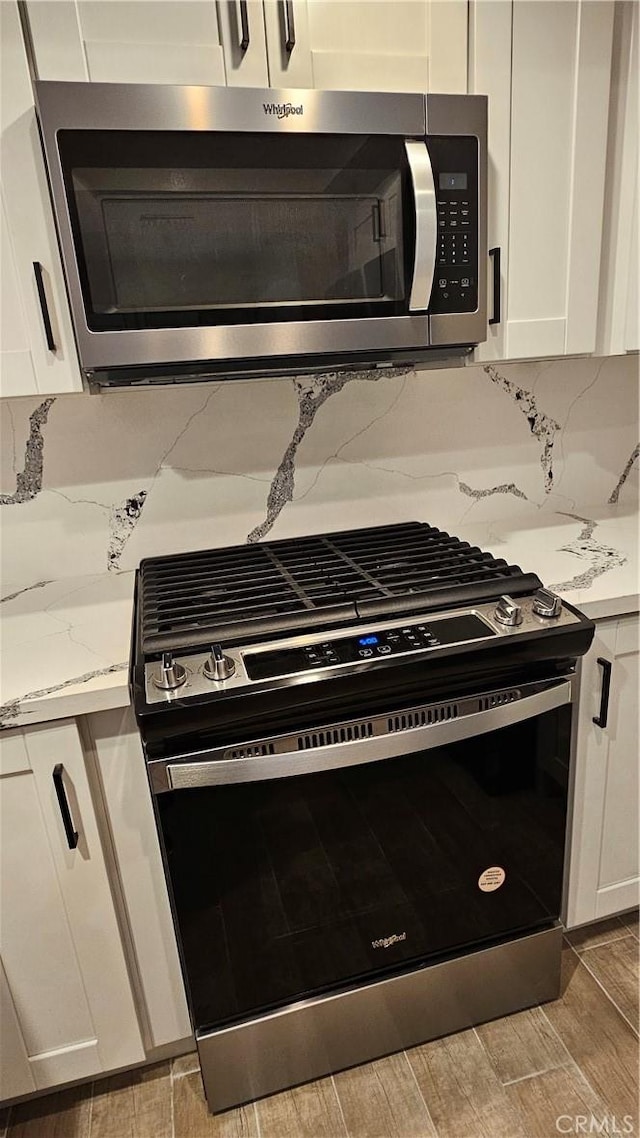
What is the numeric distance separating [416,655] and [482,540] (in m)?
0.67

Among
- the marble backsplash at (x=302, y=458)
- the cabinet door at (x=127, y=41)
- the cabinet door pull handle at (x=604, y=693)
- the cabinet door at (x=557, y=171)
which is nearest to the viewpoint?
the cabinet door at (x=127, y=41)

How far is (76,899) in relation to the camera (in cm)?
119

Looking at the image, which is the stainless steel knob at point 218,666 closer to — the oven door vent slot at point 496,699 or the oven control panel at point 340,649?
the oven control panel at point 340,649

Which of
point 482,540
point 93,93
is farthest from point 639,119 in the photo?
point 93,93

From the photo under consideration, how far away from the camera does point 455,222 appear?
1.23 meters

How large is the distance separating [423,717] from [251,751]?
0.29 m

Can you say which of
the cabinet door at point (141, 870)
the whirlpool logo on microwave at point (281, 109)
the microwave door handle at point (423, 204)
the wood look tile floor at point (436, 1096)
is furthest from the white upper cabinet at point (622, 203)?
the wood look tile floor at point (436, 1096)

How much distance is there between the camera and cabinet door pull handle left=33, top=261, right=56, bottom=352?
1.12 m

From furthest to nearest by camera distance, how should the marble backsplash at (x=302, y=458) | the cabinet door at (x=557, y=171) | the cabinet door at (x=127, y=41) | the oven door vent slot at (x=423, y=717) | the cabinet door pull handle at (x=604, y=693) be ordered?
1. the marble backsplash at (x=302, y=458)
2. the cabinet door pull handle at (x=604, y=693)
3. the cabinet door at (x=557, y=171)
4. the oven door vent slot at (x=423, y=717)
5. the cabinet door at (x=127, y=41)

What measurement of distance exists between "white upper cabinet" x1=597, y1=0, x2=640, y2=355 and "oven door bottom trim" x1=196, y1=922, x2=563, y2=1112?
4.14ft

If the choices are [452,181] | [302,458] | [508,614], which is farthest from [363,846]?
[452,181]

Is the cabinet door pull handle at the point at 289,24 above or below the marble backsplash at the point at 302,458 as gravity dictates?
above

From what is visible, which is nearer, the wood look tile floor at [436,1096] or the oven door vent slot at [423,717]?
the oven door vent slot at [423,717]

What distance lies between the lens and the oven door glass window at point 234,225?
1.08m
